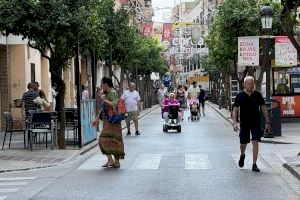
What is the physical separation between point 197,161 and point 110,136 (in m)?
2.22

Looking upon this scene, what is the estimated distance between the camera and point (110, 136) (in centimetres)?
1459

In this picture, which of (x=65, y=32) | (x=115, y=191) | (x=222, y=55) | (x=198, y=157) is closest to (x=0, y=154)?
(x=65, y=32)

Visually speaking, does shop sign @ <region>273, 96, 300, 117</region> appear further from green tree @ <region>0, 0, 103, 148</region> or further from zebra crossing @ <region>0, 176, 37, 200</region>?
zebra crossing @ <region>0, 176, 37, 200</region>

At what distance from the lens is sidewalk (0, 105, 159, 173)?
15.1 m

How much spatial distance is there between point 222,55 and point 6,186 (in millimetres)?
22405

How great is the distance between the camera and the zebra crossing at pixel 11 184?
11.4 m

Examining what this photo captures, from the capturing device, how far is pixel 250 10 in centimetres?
2983

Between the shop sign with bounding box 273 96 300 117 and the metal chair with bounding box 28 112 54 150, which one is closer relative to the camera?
the metal chair with bounding box 28 112 54 150

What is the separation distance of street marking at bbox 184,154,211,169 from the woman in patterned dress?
1.45 m

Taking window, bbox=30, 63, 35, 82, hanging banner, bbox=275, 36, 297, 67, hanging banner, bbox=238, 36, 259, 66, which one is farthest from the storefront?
→ window, bbox=30, 63, 35, 82

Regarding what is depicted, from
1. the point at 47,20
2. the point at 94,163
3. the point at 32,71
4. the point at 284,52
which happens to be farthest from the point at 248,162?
the point at 32,71

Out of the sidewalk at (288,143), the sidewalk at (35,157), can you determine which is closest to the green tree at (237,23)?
the sidewalk at (288,143)

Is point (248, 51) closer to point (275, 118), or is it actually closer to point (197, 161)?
point (275, 118)

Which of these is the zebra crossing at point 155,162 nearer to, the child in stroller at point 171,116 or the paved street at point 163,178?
the paved street at point 163,178
